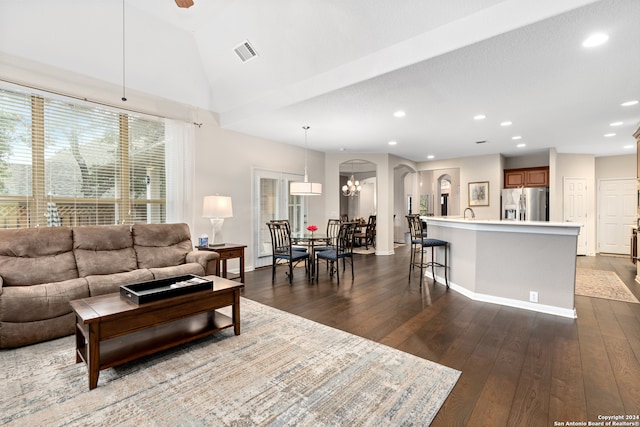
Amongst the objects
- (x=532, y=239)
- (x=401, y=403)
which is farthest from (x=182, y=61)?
(x=532, y=239)

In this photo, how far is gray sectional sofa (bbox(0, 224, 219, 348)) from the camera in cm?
262

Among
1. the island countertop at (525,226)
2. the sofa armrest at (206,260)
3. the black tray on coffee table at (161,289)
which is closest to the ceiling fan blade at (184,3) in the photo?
the sofa armrest at (206,260)

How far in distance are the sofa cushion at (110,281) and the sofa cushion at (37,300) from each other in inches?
3.7

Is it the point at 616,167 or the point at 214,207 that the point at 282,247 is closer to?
the point at 214,207

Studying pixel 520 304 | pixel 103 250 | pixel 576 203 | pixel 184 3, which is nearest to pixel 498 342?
pixel 520 304

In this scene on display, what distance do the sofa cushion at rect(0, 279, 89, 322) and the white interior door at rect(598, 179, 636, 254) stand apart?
1095cm

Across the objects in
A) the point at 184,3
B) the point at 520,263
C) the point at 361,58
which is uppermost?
the point at 184,3

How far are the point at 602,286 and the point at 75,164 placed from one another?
25.4ft

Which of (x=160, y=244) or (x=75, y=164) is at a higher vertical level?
(x=75, y=164)

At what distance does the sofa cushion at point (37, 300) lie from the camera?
2.55 meters

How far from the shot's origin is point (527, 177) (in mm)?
7793

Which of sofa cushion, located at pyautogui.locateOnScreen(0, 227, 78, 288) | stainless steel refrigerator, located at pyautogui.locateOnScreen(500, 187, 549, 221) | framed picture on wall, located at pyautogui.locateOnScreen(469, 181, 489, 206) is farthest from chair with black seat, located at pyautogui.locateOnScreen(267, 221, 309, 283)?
stainless steel refrigerator, located at pyautogui.locateOnScreen(500, 187, 549, 221)

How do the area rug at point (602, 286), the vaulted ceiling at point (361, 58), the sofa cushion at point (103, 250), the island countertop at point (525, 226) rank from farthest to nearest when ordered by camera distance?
the area rug at point (602, 286)
the sofa cushion at point (103, 250)
the island countertop at point (525, 226)
the vaulted ceiling at point (361, 58)

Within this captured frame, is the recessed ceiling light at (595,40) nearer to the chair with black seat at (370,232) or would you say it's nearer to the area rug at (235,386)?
the area rug at (235,386)
